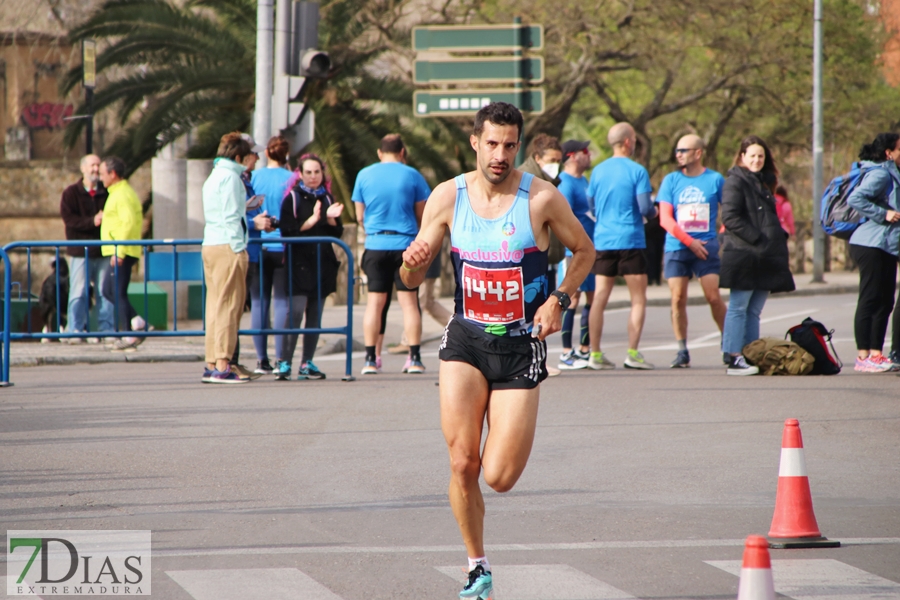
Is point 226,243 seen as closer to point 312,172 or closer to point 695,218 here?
point 312,172

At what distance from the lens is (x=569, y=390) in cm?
1058

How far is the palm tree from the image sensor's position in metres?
22.5

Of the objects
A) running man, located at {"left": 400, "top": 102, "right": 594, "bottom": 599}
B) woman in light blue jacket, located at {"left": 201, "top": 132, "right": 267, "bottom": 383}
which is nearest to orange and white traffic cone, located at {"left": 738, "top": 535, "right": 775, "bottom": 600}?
A: running man, located at {"left": 400, "top": 102, "right": 594, "bottom": 599}

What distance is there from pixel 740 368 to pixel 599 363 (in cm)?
131

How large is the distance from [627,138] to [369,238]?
2540 millimetres

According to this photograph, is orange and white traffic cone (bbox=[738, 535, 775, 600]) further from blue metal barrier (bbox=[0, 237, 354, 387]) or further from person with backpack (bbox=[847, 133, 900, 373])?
person with backpack (bbox=[847, 133, 900, 373])

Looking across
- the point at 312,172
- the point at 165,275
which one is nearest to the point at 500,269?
the point at 312,172

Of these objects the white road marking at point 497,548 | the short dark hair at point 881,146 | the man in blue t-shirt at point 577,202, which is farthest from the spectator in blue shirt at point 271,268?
the white road marking at point 497,548

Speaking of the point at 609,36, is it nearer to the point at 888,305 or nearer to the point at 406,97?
the point at 406,97

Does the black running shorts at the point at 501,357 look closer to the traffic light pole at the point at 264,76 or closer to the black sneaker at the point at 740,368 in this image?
the black sneaker at the point at 740,368

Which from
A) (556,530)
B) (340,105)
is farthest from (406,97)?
(556,530)

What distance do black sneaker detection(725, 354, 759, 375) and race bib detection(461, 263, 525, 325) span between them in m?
6.70

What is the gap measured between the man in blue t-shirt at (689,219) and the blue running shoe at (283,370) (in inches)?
137

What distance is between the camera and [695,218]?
1181 cm
